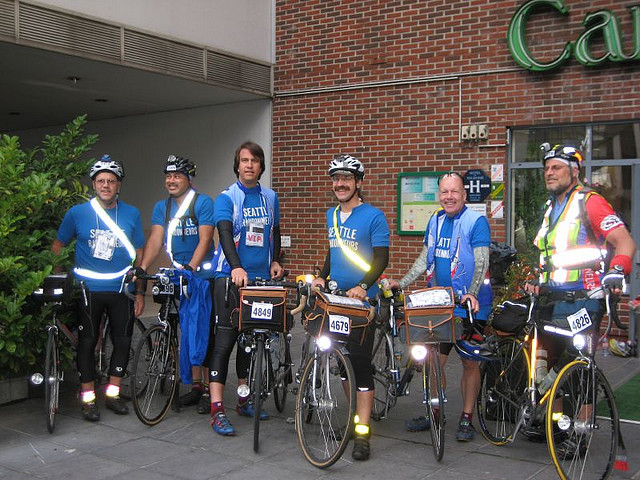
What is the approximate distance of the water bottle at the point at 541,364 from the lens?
4699mm

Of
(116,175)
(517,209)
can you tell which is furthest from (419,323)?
(517,209)

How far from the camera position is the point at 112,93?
475 inches

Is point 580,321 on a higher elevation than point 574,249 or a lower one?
lower

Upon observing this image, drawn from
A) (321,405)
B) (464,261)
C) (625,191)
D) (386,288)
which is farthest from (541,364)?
(625,191)

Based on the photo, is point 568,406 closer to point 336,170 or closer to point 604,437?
point 604,437

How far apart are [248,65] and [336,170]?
709 cm

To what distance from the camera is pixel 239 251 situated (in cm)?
569

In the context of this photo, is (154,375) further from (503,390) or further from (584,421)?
(584,421)

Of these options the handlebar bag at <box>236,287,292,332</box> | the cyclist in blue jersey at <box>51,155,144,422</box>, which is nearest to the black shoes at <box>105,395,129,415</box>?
the cyclist in blue jersey at <box>51,155,144,422</box>

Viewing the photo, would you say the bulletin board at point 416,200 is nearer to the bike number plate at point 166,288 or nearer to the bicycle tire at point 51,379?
the bike number plate at point 166,288

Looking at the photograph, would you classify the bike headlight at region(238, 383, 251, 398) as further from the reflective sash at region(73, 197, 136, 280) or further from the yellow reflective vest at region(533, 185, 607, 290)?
the yellow reflective vest at region(533, 185, 607, 290)

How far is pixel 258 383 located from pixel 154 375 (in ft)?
3.56

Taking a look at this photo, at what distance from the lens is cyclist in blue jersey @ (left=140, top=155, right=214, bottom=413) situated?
599cm

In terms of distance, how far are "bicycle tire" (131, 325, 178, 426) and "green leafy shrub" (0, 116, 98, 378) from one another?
919mm
